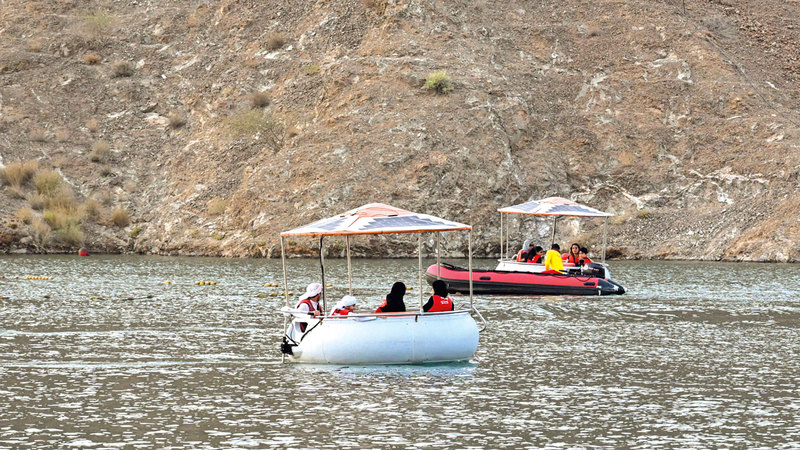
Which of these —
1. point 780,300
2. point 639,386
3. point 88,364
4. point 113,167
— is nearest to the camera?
point 639,386

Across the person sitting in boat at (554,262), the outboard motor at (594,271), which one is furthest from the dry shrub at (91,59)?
the outboard motor at (594,271)

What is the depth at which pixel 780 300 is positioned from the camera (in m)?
44.5

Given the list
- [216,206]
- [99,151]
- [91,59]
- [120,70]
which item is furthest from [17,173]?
[91,59]

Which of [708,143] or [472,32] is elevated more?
[472,32]

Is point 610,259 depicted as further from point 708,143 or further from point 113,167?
point 113,167

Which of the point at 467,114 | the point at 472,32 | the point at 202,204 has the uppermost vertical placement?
the point at 472,32

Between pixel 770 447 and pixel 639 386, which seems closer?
pixel 770 447

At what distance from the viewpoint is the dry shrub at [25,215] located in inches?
2987

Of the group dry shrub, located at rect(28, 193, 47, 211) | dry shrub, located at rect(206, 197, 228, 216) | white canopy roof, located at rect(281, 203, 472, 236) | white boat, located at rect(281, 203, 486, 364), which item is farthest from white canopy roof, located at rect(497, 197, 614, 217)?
dry shrub, located at rect(28, 193, 47, 211)

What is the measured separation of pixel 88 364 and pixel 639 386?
1315 centimetres

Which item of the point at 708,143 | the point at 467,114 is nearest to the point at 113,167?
the point at 467,114

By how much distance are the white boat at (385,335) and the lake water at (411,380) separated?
1.17 ft

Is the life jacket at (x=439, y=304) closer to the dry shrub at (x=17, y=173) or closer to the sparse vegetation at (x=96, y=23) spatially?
the dry shrub at (x=17, y=173)

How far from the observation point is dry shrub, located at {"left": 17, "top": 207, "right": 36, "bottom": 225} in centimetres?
7588
